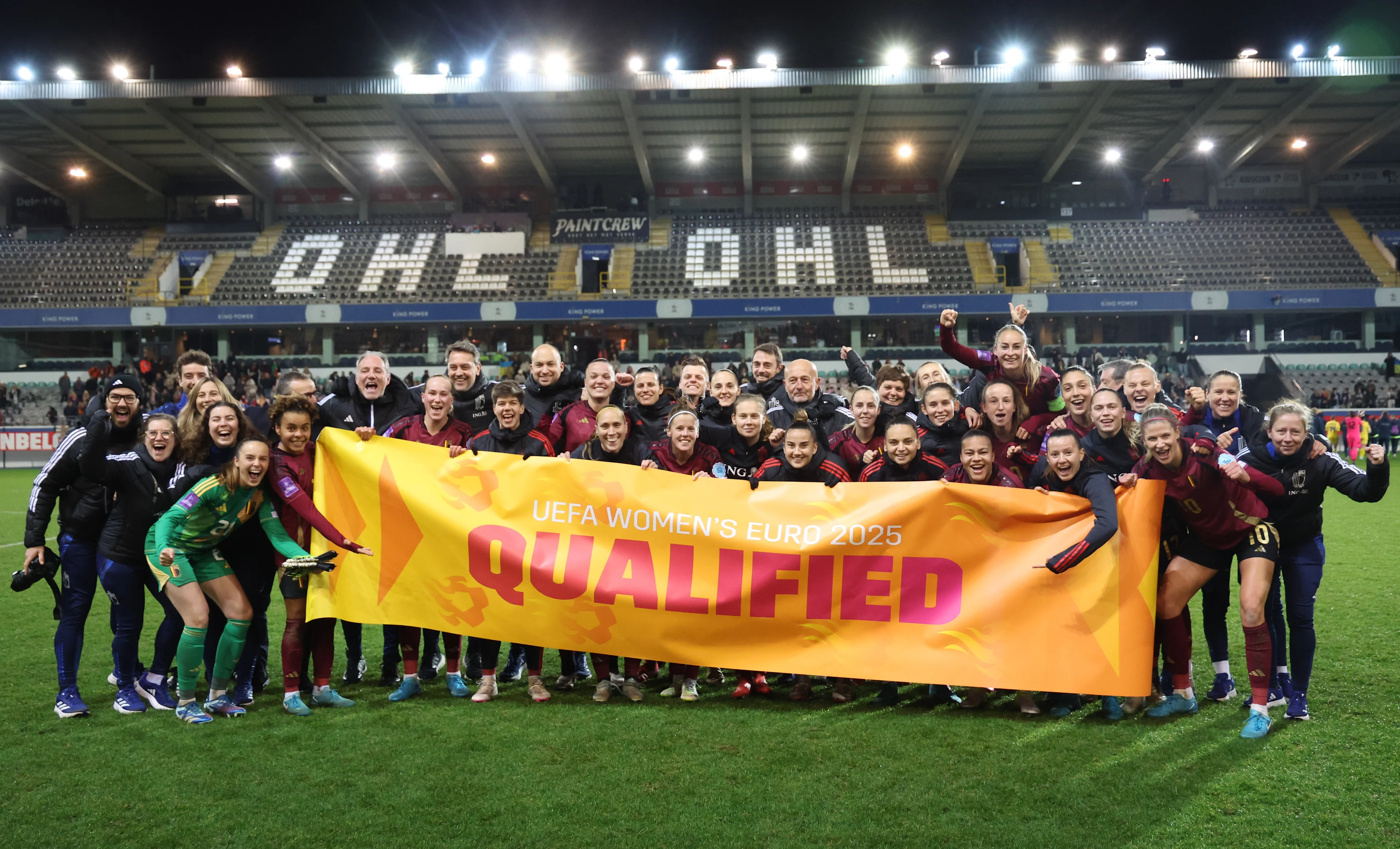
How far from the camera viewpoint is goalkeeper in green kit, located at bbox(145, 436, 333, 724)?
4875 mm

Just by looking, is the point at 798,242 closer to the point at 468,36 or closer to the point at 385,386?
the point at 468,36

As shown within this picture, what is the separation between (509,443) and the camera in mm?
5867

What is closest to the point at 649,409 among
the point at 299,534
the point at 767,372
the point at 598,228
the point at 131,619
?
the point at 767,372

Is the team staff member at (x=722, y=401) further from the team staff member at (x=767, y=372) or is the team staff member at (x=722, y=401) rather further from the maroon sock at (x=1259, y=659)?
the maroon sock at (x=1259, y=659)

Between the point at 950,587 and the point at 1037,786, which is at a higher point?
the point at 950,587

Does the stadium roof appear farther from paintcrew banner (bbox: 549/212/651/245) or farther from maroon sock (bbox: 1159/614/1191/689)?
maroon sock (bbox: 1159/614/1191/689)

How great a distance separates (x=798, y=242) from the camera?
118 ft

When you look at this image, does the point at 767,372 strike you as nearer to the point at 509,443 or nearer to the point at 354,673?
the point at 509,443

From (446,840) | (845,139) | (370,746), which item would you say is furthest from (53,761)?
(845,139)

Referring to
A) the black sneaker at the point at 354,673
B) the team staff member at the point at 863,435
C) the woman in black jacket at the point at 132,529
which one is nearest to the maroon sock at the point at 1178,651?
the team staff member at the point at 863,435

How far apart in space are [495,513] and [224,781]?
2.09m

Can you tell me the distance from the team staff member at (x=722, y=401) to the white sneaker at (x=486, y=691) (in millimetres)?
2228

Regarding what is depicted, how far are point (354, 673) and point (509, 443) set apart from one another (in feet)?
6.35

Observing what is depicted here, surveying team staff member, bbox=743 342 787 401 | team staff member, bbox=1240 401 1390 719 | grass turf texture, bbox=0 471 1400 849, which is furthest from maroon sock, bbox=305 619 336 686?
team staff member, bbox=1240 401 1390 719
